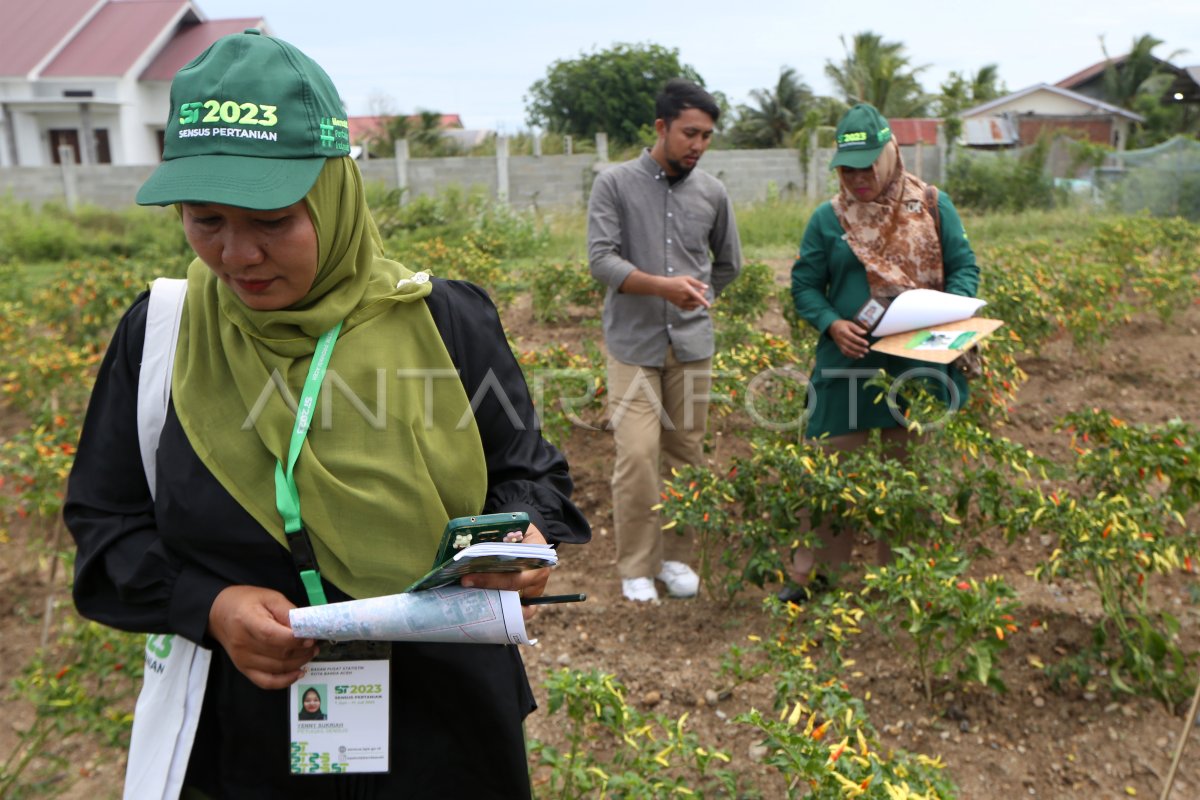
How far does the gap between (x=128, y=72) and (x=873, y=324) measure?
1095 inches

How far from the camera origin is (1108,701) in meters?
2.79

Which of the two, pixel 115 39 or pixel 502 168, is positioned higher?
pixel 115 39

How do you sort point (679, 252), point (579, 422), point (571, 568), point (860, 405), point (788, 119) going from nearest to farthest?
point (860, 405) < point (679, 252) < point (571, 568) < point (579, 422) < point (788, 119)

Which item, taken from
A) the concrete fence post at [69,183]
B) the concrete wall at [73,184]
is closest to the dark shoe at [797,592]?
the concrete wall at [73,184]

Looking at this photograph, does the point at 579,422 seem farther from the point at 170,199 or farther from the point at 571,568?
the point at 170,199

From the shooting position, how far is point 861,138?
124 inches

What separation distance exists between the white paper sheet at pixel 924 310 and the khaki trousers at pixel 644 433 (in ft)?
2.60

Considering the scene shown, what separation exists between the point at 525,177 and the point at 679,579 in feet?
46.4

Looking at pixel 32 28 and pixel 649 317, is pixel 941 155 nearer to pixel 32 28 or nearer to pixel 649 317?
pixel 649 317

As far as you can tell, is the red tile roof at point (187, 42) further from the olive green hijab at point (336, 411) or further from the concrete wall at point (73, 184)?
the olive green hijab at point (336, 411)

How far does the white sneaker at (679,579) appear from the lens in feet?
12.2

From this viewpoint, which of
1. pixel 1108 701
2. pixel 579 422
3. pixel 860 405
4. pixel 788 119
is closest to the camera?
pixel 1108 701

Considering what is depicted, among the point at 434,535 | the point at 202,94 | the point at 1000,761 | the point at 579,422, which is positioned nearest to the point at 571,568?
the point at 579,422

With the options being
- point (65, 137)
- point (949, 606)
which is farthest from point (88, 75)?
point (949, 606)
